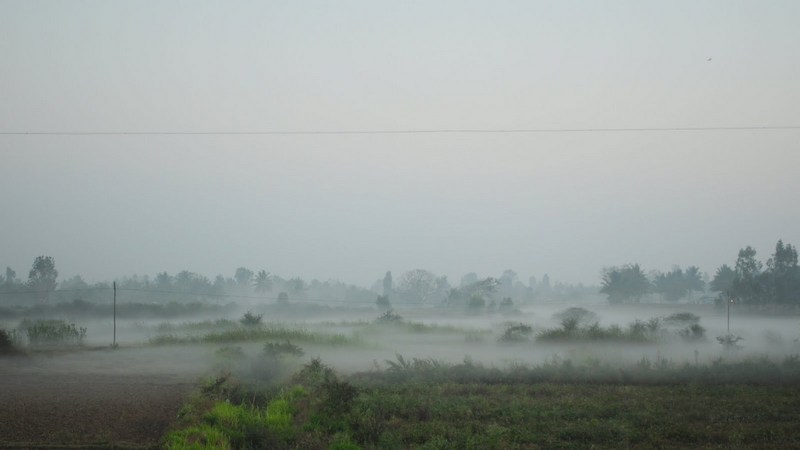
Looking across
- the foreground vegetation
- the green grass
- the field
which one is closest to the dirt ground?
the field

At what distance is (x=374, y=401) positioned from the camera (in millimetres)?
18422

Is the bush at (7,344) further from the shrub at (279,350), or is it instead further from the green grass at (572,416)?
the green grass at (572,416)

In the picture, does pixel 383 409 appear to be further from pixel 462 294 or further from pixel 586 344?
pixel 462 294

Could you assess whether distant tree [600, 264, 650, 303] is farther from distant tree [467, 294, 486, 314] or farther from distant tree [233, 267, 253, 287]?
distant tree [233, 267, 253, 287]

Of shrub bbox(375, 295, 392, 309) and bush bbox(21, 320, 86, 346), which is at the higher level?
bush bbox(21, 320, 86, 346)

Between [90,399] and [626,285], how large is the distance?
81.5 meters

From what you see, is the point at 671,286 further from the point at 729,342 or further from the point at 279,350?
the point at 279,350

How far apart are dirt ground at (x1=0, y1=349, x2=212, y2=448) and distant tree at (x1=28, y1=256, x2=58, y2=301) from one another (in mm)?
45078

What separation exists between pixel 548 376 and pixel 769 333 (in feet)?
101

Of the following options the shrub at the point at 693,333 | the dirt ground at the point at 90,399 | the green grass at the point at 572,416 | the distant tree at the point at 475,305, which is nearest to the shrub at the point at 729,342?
the shrub at the point at 693,333

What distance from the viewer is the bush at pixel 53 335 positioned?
119 ft

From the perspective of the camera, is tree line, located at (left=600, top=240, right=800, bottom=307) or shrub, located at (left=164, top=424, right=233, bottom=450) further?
tree line, located at (left=600, top=240, right=800, bottom=307)

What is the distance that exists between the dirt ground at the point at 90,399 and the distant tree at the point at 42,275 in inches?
1775

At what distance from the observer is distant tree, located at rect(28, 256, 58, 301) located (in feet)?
232
